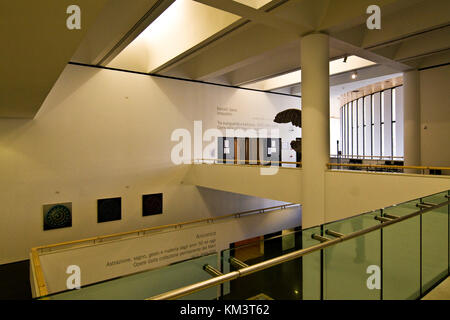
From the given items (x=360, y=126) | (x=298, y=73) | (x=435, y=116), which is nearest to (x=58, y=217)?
(x=298, y=73)

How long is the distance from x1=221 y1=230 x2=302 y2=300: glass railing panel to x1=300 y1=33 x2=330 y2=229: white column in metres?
5.38

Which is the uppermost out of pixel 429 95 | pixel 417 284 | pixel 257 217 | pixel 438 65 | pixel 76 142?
pixel 438 65

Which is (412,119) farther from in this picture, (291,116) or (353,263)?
(353,263)

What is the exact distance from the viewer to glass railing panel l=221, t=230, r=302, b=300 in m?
1.60

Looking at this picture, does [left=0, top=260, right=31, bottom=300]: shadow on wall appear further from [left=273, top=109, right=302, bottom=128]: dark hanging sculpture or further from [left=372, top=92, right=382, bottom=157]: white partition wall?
[left=372, top=92, right=382, bottom=157]: white partition wall

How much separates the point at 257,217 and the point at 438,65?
8.95 m

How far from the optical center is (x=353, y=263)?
2416mm

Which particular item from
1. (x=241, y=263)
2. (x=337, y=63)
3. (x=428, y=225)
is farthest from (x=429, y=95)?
(x=241, y=263)

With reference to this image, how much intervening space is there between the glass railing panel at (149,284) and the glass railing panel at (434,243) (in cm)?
256

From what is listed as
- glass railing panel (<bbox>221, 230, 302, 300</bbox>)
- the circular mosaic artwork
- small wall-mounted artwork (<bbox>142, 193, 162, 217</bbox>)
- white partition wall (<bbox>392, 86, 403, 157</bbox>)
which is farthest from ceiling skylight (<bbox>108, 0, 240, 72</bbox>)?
white partition wall (<bbox>392, 86, 403, 157</bbox>)

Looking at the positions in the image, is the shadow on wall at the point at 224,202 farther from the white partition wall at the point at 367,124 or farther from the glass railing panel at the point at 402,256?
the glass railing panel at the point at 402,256

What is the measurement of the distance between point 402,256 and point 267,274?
5.48 ft

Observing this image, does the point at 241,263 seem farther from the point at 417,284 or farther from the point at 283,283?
the point at 417,284
